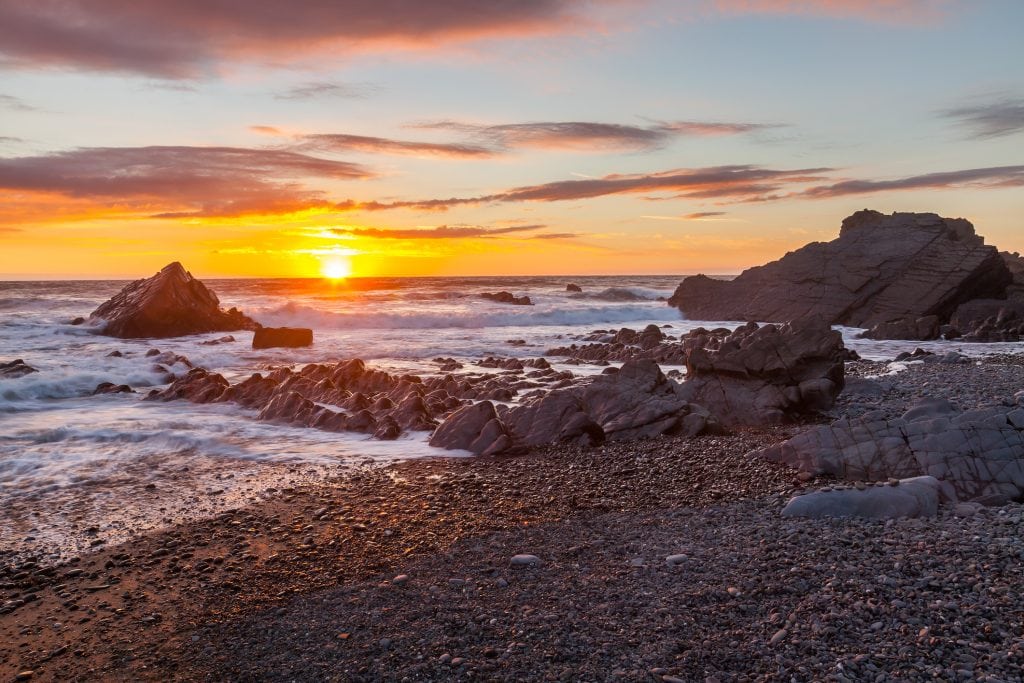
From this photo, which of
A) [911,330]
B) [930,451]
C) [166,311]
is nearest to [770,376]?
[930,451]

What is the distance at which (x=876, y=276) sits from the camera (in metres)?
43.1

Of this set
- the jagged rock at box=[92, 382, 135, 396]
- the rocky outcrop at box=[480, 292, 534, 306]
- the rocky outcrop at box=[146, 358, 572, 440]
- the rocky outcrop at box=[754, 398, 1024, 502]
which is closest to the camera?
the rocky outcrop at box=[754, 398, 1024, 502]

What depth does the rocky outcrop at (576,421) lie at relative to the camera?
13969 mm

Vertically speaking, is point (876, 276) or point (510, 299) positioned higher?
point (876, 276)

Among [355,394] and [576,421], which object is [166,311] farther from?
[576,421]

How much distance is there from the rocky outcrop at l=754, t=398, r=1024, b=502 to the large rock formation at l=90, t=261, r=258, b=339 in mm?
33525

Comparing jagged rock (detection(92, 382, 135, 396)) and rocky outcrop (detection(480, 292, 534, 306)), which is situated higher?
rocky outcrop (detection(480, 292, 534, 306))

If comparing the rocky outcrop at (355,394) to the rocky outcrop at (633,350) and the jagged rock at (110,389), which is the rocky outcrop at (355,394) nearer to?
the jagged rock at (110,389)

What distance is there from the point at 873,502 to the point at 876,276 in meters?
39.2

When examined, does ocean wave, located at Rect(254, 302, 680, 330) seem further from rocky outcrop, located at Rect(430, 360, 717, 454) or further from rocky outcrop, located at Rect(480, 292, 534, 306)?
rocky outcrop, located at Rect(430, 360, 717, 454)

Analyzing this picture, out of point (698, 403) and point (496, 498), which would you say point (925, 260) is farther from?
point (496, 498)

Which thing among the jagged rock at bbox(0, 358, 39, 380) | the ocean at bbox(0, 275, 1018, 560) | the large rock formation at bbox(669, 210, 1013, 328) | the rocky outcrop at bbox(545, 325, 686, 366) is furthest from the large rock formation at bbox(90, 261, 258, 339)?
the large rock formation at bbox(669, 210, 1013, 328)

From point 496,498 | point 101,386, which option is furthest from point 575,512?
point 101,386

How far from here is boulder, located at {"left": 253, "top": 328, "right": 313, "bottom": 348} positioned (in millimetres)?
32844
